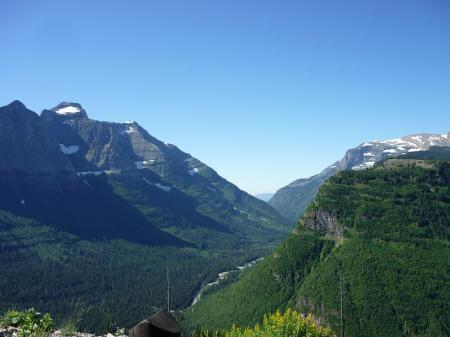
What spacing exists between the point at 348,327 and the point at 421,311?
23.2m

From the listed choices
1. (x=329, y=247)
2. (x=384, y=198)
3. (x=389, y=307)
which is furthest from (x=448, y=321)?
(x=384, y=198)

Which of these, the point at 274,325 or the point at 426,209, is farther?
the point at 426,209

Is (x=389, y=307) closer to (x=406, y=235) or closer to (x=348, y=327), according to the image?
(x=348, y=327)

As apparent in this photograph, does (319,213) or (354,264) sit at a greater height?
(319,213)

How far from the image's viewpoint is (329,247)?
177 meters

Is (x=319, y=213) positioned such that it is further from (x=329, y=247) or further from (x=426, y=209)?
(x=426, y=209)

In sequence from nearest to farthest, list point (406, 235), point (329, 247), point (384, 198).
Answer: point (406, 235) → point (329, 247) → point (384, 198)

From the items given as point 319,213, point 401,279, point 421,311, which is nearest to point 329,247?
point 319,213

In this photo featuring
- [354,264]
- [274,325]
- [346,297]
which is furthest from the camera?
[354,264]

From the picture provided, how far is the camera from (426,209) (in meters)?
179

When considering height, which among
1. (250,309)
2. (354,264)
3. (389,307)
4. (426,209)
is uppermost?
(426,209)

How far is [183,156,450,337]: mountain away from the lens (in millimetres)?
130125

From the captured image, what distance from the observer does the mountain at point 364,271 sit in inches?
5123

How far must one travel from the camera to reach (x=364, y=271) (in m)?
149
